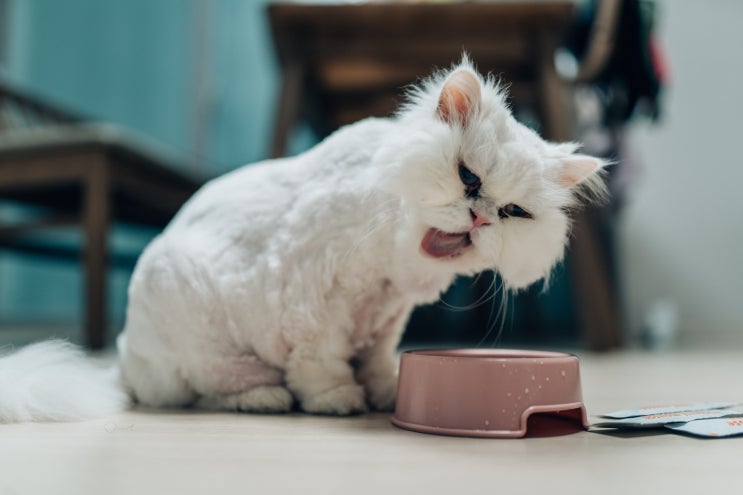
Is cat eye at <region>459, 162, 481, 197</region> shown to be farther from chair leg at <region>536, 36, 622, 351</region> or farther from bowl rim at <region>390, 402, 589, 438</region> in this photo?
chair leg at <region>536, 36, 622, 351</region>

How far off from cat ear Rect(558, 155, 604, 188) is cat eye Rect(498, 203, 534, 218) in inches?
3.4

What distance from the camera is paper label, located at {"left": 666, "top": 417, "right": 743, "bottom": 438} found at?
78 centimetres

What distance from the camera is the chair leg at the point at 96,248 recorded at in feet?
6.51

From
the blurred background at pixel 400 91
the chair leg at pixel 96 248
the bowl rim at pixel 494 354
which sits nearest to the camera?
the bowl rim at pixel 494 354

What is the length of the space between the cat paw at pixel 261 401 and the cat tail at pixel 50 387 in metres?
0.16

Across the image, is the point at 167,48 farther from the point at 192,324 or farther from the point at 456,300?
the point at 192,324

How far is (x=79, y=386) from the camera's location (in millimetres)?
933

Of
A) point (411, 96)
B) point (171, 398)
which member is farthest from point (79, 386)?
point (411, 96)

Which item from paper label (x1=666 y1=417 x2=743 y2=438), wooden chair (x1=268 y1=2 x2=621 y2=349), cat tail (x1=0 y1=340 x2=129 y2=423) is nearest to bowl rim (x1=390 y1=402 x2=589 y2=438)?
paper label (x1=666 y1=417 x2=743 y2=438)

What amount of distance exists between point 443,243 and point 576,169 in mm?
206

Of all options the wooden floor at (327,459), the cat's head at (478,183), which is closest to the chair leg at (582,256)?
the cat's head at (478,183)

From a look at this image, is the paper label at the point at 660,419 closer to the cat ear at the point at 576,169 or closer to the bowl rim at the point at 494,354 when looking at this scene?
the bowl rim at the point at 494,354

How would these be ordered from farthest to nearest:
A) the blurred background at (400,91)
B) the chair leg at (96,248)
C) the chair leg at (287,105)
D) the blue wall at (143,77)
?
1. the blue wall at (143,77)
2. the blurred background at (400,91)
3. the chair leg at (96,248)
4. the chair leg at (287,105)

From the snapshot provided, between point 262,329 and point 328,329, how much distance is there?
94mm
